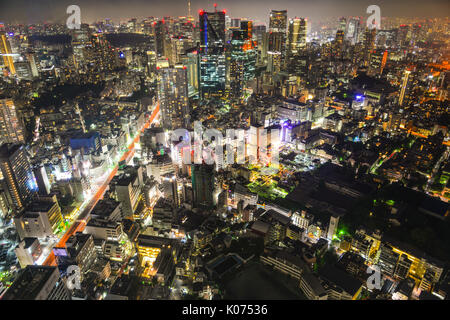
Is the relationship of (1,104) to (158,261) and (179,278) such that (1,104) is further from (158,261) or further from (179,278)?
(179,278)

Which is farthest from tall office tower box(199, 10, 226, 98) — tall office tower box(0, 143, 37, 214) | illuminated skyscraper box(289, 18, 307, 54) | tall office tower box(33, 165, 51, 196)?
tall office tower box(0, 143, 37, 214)

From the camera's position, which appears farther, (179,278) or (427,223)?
(427,223)

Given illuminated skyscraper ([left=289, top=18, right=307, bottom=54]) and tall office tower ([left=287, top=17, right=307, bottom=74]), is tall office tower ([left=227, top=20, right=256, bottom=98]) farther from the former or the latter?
illuminated skyscraper ([left=289, top=18, right=307, bottom=54])

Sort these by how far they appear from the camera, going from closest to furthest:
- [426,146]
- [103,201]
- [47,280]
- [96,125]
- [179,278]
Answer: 1. [47,280]
2. [179,278]
3. [103,201]
4. [426,146]
5. [96,125]

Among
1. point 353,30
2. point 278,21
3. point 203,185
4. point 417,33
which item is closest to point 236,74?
point 278,21

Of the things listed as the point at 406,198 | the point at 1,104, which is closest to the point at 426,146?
the point at 406,198

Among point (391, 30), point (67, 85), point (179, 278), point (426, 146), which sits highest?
point (391, 30)
